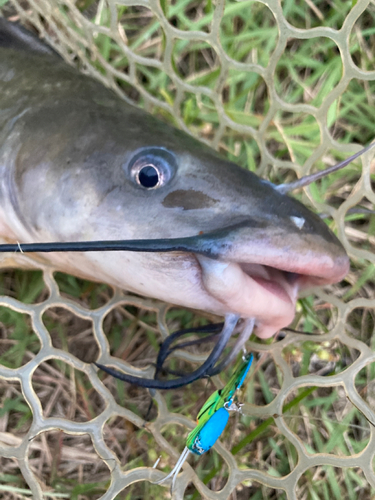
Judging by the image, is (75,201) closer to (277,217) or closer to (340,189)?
(277,217)

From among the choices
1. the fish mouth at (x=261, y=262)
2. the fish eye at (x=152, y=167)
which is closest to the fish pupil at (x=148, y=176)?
the fish eye at (x=152, y=167)

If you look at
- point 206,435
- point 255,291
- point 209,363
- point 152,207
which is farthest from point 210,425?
point 152,207

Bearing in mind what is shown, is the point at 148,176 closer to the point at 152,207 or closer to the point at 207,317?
the point at 152,207

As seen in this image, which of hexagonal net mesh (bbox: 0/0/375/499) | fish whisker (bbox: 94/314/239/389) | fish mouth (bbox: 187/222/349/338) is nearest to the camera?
fish mouth (bbox: 187/222/349/338)

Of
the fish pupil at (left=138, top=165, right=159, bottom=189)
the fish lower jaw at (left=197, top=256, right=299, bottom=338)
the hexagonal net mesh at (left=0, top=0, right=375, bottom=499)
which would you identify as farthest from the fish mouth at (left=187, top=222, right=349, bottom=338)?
the hexagonal net mesh at (left=0, top=0, right=375, bottom=499)

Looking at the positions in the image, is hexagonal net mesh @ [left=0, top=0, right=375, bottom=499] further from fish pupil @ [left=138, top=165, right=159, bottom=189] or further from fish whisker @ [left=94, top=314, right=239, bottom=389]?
fish pupil @ [left=138, top=165, right=159, bottom=189]

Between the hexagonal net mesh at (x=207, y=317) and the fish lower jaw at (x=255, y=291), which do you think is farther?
the hexagonal net mesh at (x=207, y=317)

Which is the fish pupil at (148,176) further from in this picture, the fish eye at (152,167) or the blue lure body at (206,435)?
the blue lure body at (206,435)

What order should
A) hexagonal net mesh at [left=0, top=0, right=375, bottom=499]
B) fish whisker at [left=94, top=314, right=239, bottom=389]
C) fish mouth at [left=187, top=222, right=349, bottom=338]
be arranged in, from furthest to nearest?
1. hexagonal net mesh at [left=0, top=0, right=375, bottom=499]
2. fish whisker at [left=94, top=314, right=239, bottom=389]
3. fish mouth at [left=187, top=222, right=349, bottom=338]
